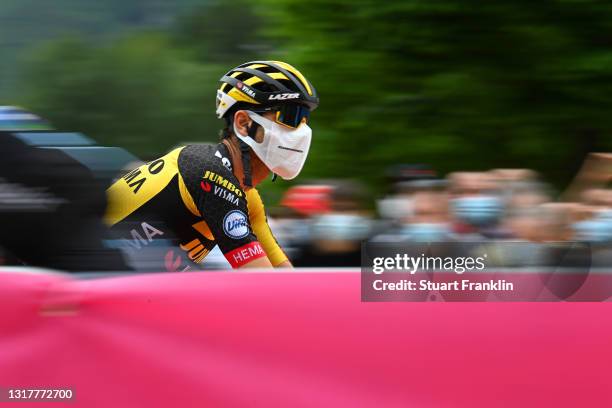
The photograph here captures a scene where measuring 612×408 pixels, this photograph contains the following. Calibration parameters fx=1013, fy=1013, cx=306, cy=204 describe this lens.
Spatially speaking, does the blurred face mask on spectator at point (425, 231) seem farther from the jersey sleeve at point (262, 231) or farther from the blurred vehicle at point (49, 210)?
the blurred vehicle at point (49, 210)

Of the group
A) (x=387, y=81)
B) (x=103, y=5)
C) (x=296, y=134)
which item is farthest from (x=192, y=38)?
(x=296, y=134)

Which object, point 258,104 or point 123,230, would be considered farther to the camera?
point 258,104

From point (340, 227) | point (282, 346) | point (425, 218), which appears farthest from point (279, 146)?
point (340, 227)

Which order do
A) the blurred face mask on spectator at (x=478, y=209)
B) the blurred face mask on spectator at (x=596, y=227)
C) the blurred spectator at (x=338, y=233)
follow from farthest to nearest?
the blurred spectator at (x=338, y=233) < the blurred face mask on spectator at (x=478, y=209) < the blurred face mask on spectator at (x=596, y=227)

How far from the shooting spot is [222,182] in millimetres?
3568

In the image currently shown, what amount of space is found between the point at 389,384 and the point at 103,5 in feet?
138

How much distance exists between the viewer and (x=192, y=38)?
5766 cm

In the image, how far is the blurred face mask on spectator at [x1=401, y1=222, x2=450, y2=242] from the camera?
4.70 meters

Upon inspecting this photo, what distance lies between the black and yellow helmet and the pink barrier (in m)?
0.93

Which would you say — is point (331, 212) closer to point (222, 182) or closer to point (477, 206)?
point (477, 206)

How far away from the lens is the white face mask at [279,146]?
12.6ft

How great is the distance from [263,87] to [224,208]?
0.54m

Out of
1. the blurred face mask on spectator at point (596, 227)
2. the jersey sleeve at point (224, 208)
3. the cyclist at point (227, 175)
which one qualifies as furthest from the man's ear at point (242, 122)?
the blurred face mask on spectator at point (596, 227)

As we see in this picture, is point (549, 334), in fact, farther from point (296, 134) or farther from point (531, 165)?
point (531, 165)
